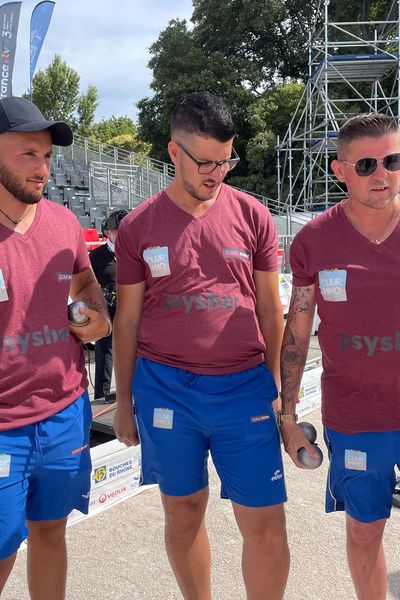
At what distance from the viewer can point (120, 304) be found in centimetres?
261

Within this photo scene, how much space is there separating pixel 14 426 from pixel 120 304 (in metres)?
0.71

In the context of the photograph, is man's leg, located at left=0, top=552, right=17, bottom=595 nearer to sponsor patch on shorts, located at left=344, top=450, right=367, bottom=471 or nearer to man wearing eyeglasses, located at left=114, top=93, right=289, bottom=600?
man wearing eyeglasses, located at left=114, top=93, right=289, bottom=600

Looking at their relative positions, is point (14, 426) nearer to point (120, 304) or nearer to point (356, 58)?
point (120, 304)

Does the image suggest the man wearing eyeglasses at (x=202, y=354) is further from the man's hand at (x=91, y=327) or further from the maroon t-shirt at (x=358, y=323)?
the maroon t-shirt at (x=358, y=323)

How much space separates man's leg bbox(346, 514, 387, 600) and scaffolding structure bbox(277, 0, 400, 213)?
15098 millimetres

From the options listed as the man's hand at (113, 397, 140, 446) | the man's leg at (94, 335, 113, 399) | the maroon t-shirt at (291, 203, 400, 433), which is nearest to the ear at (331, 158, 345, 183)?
the maroon t-shirt at (291, 203, 400, 433)

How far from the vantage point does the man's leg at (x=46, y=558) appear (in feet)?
7.68

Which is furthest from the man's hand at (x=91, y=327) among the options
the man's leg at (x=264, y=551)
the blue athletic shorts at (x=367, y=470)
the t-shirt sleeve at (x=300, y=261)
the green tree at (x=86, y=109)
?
the green tree at (x=86, y=109)

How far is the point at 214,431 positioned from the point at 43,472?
2.23 ft

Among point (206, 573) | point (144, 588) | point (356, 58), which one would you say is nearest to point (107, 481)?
point (144, 588)

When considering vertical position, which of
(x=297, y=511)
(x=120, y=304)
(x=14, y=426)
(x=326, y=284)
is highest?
(x=326, y=284)

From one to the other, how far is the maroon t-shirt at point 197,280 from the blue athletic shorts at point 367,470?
0.52 meters

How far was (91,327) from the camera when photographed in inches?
94.7

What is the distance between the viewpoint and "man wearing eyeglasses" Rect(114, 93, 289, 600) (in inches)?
93.6
